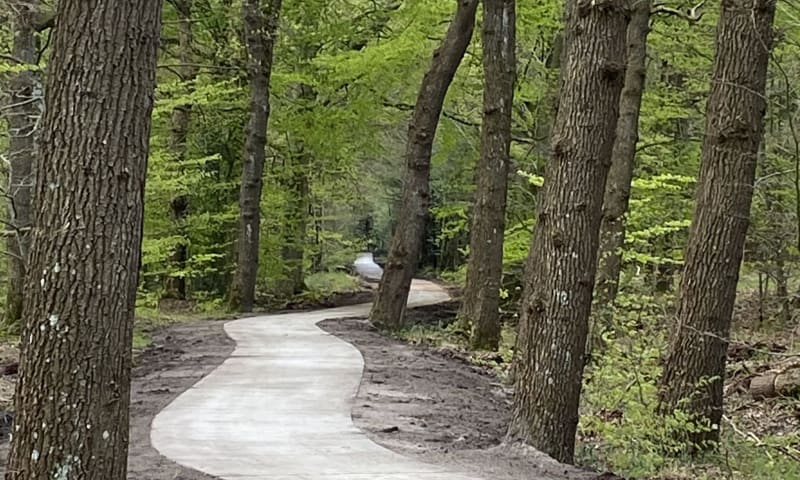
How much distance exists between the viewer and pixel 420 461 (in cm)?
655

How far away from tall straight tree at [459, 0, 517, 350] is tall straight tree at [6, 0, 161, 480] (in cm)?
1111

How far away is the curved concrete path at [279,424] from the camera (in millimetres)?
6125

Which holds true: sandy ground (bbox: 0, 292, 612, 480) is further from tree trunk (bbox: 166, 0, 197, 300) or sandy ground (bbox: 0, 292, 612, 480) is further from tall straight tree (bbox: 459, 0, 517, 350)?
tree trunk (bbox: 166, 0, 197, 300)

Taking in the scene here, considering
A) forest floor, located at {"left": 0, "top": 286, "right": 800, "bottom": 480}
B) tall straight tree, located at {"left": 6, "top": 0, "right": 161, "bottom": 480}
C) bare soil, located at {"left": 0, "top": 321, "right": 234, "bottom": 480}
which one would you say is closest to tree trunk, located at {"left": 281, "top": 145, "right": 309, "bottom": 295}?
bare soil, located at {"left": 0, "top": 321, "right": 234, "bottom": 480}

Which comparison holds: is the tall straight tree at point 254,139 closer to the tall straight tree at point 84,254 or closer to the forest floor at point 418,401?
the forest floor at point 418,401

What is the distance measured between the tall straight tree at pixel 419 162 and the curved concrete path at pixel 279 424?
4.41m

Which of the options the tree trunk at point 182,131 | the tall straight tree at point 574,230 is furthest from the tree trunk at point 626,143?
the tree trunk at point 182,131

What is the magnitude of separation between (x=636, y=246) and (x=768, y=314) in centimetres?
565

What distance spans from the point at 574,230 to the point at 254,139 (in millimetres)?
15310

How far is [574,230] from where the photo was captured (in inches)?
293

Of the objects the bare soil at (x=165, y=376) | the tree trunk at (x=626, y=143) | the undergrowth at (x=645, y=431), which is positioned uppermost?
the tree trunk at (x=626, y=143)

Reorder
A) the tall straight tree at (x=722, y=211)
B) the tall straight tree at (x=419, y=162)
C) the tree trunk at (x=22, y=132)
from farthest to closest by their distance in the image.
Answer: the tall straight tree at (x=419, y=162), the tree trunk at (x=22, y=132), the tall straight tree at (x=722, y=211)

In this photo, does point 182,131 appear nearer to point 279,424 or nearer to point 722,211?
point 279,424

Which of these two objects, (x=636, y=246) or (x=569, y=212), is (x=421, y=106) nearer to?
(x=636, y=246)
